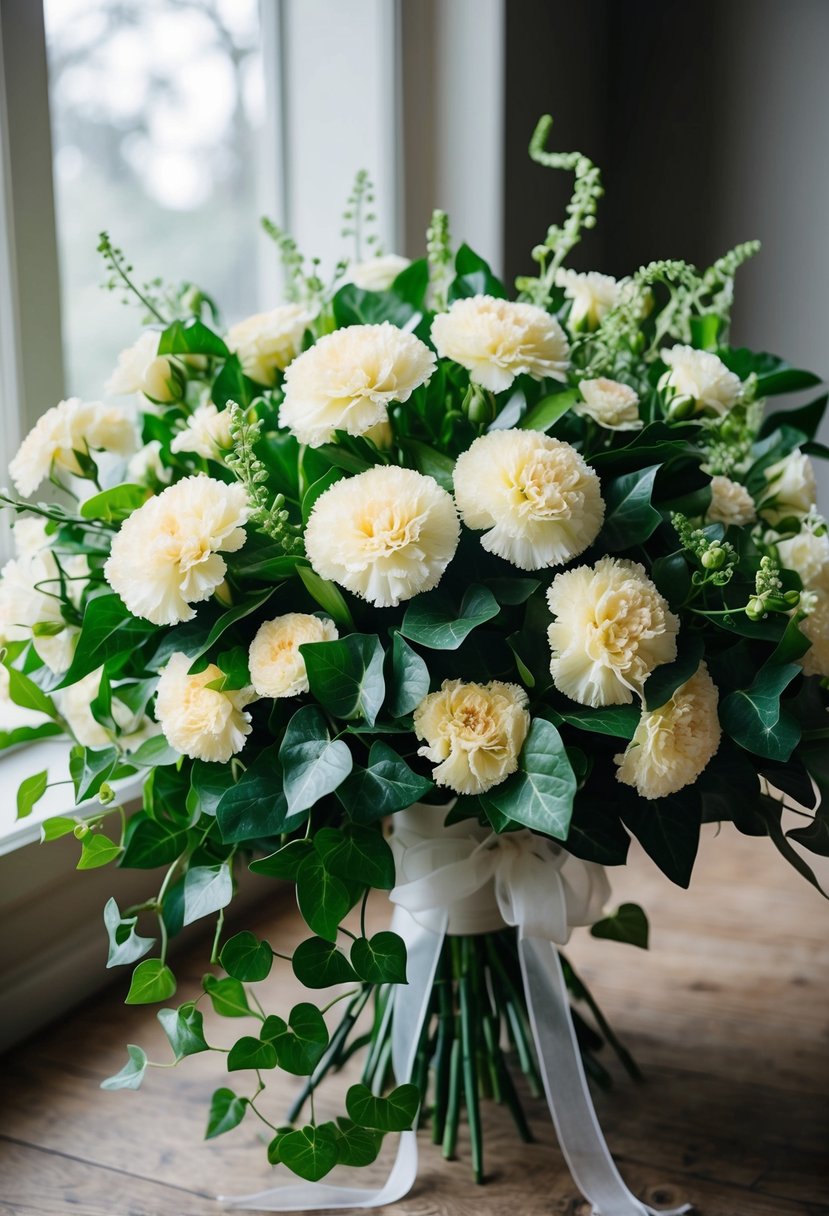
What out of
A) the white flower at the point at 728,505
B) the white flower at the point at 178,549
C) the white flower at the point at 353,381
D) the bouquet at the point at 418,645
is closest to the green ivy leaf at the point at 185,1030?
the bouquet at the point at 418,645

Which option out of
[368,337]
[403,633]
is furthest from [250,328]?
[403,633]

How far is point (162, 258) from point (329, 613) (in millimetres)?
758

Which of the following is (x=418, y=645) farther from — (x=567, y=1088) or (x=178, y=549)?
(x=567, y=1088)

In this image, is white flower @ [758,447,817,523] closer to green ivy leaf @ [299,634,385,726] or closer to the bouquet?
the bouquet

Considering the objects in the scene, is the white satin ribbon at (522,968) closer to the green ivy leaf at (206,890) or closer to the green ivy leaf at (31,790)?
the green ivy leaf at (206,890)

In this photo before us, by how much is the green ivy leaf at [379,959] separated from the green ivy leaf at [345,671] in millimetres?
126

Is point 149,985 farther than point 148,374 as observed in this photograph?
No

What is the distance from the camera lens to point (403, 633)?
62 centimetres

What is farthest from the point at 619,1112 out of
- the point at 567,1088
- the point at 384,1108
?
the point at 384,1108

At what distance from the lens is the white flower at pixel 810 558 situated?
74cm

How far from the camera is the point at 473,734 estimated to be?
0.60m

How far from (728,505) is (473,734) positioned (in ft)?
0.85

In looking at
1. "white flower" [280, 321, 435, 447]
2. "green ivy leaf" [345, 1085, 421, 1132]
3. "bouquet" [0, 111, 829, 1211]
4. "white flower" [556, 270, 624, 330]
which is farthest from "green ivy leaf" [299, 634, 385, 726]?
"white flower" [556, 270, 624, 330]

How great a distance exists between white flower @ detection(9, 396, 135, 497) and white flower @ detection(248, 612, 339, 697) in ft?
0.68
